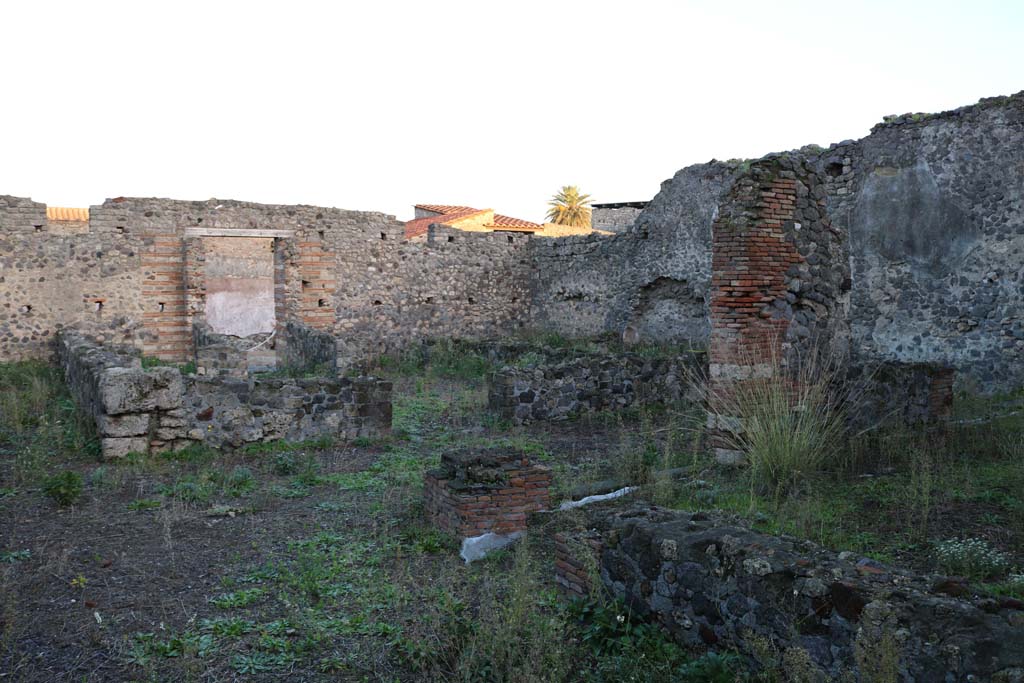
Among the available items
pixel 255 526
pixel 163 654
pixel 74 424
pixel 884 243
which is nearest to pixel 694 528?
pixel 163 654

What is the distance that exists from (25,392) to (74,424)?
2.93 m

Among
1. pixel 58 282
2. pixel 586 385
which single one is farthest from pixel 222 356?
pixel 586 385

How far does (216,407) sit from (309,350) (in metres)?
7.07

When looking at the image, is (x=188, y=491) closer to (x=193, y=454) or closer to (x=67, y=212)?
(x=193, y=454)

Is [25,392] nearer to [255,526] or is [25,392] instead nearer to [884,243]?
[255,526]

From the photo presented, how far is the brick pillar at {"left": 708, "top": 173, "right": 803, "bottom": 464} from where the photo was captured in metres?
7.77

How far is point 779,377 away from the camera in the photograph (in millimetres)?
7754

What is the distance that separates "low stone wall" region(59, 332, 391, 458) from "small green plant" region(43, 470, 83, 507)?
142cm

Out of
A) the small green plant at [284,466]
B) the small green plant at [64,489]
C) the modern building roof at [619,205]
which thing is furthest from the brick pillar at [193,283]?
the modern building roof at [619,205]

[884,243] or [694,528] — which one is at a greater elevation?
[884,243]

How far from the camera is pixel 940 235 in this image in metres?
13.5

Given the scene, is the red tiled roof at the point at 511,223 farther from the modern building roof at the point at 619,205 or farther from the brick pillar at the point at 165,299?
the brick pillar at the point at 165,299

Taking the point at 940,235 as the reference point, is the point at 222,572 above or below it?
below

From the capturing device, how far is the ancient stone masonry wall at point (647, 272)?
17.8 meters
